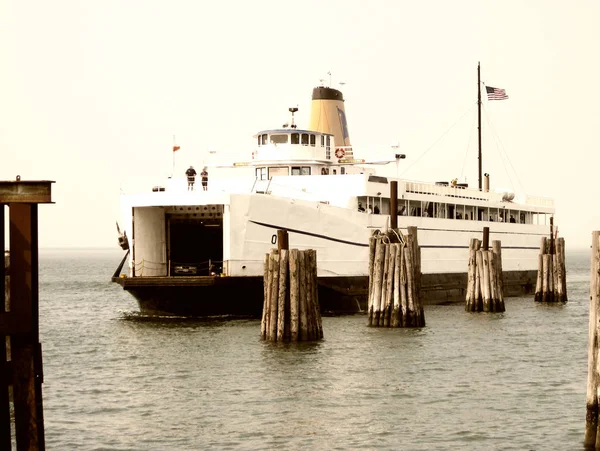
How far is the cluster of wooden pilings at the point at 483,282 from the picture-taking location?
37.7 m

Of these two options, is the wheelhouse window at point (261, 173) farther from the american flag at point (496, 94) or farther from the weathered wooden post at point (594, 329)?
the weathered wooden post at point (594, 329)

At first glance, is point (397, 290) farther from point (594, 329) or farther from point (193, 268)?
point (594, 329)

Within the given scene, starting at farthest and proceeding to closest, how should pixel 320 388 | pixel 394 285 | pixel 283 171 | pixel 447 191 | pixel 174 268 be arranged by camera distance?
pixel 447 191 → pixel 283 171 → pixel 174 268 → pixel 394 285 → pixel 320 388

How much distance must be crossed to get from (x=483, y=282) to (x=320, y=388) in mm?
18184

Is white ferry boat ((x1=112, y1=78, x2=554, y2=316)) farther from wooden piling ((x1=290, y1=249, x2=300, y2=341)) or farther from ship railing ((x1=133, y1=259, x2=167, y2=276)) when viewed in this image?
wooden piling ((x1=290, y1=249, x2=300, y2=341))


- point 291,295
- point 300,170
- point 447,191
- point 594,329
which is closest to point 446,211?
point 447,191

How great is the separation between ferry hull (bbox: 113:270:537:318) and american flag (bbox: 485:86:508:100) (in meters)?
16.8

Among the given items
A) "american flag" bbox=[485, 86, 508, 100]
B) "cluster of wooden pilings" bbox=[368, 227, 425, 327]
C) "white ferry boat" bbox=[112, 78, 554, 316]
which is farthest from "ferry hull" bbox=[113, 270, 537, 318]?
"american flag" bbox=[485, 86, 508, 100]

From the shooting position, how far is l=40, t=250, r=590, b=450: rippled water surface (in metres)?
17.0

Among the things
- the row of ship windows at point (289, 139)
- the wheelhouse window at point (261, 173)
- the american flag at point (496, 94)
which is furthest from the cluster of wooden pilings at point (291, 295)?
the american flag at point (496, 94)

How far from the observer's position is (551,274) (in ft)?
152

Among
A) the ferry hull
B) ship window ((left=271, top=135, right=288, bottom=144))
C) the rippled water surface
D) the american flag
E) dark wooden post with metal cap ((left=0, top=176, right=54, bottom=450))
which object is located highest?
the american flag

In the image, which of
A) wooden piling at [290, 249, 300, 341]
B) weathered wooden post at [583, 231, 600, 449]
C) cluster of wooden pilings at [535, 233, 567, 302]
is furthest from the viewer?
→ cluster of wooden pilings at [535, 233, 567, 302]

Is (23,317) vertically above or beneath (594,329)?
above
